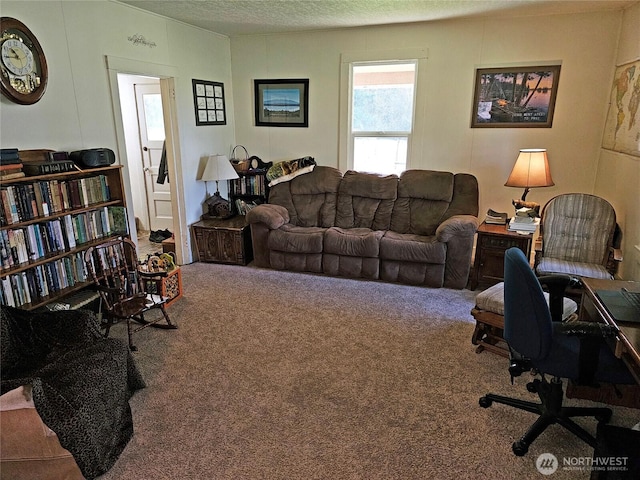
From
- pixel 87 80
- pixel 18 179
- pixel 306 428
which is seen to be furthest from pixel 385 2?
pixel 306 428

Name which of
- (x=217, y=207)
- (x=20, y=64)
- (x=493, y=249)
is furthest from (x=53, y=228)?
(x=493, y=249)

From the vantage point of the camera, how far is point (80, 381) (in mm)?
1865

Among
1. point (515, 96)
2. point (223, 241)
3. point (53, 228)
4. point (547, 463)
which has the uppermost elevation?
point (515, 96)

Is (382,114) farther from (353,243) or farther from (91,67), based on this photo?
(91,67)

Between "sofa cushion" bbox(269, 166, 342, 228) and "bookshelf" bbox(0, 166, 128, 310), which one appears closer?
"bookshelf" bbox(0, 166, 128, 310)

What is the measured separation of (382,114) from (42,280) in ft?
12.0

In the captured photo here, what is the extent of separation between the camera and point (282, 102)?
4.99 metres

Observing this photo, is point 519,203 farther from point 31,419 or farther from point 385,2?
point 31,419

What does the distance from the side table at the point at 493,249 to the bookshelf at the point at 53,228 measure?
3119 millimetres

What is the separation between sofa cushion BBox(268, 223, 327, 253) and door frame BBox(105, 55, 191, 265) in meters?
1.10

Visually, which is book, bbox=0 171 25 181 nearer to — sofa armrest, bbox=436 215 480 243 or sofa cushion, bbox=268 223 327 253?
sofa cushion, bbox=268 223 327 253

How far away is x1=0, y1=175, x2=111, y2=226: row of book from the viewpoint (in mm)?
2537

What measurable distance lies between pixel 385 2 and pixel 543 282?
2.65m

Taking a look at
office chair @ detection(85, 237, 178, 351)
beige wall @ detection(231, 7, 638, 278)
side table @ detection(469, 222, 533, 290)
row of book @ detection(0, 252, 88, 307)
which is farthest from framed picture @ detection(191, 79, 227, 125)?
side table @ detection(469, 222, 533, 290)
